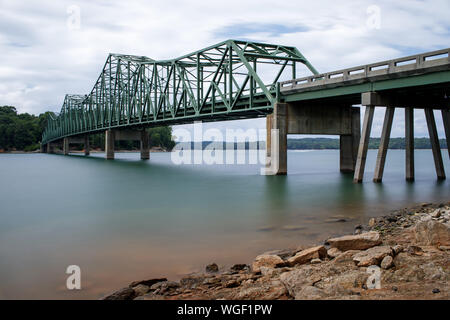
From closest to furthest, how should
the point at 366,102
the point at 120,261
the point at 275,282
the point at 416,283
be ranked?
1. the point at 416,283
2. the point at 275,282
3. the point at 120,261
4. the point at 366,102

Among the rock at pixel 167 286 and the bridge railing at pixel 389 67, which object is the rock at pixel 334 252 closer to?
the rock at pixel 167 286

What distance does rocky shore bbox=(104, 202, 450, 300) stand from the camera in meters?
7.20

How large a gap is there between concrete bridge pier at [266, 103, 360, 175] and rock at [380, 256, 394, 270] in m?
31.1

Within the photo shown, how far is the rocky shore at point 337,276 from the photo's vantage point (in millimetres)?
7195

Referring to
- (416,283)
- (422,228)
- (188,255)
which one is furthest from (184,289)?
(422,228)

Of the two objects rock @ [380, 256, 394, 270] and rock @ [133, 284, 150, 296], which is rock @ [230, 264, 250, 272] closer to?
rock @ [133, 284, 150, 296]

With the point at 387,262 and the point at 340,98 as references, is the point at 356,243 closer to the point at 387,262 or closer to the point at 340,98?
the point at 387,262

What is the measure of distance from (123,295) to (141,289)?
0.59 meters

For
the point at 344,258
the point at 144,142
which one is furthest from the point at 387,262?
the point at 144,142

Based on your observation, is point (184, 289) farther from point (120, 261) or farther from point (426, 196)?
point (426, 196)

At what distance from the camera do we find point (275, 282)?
805 cm

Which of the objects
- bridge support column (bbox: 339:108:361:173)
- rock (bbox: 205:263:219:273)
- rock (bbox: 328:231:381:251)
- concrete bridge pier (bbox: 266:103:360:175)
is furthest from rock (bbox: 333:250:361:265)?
bridge support column (bbox: 339:108:361:173)

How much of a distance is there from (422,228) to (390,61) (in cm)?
2106

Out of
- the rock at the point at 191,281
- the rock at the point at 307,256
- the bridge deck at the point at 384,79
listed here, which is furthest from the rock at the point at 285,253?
the bridge deck at the point at 384,79
